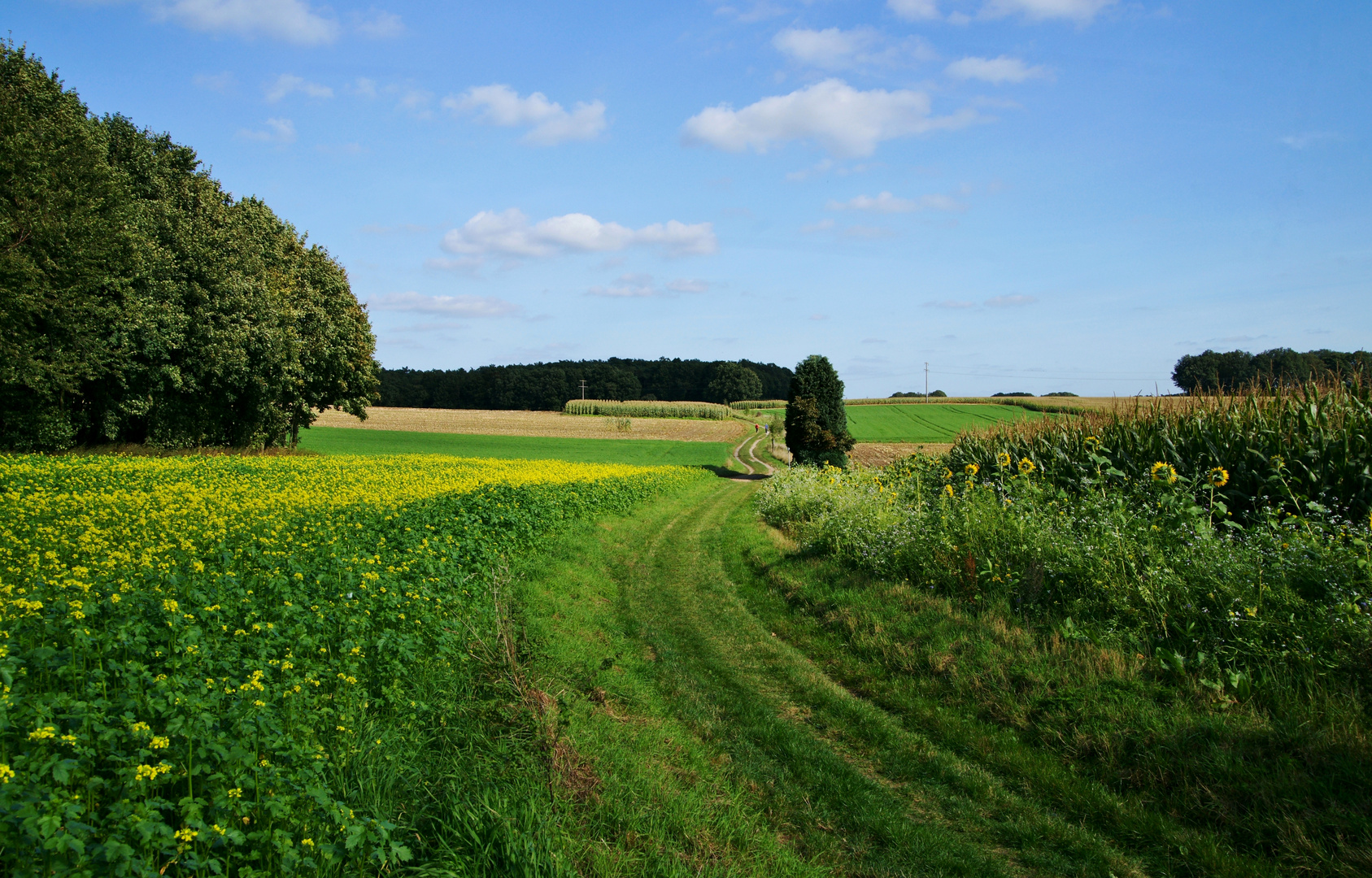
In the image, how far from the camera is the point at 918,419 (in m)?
72.3

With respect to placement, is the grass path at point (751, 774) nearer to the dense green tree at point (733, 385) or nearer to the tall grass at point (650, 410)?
the tall grass at point (650, 410)

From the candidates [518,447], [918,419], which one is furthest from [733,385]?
[518,447]

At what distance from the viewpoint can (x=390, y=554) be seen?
341 inches

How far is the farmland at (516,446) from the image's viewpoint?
46000 millimetres

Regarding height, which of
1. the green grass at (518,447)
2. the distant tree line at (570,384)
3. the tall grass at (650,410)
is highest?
the distant tree line at (570,384)

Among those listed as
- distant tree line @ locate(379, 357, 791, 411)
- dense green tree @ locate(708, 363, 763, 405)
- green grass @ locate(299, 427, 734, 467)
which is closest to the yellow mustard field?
green grass @ locate(299, 427, 734, 467)

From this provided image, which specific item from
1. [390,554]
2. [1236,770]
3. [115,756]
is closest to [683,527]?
[390,554]

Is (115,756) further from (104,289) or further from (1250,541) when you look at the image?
(104,289)

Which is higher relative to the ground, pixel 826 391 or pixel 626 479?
pixel 826 391

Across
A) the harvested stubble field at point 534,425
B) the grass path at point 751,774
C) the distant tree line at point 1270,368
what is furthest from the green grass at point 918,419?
the grass path at point 751,774

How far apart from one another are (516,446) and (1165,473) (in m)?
48.7

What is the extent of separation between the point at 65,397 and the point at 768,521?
27345 mm

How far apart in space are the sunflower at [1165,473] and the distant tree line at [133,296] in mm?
30171

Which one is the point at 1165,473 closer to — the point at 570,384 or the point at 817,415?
the point at 817,415
